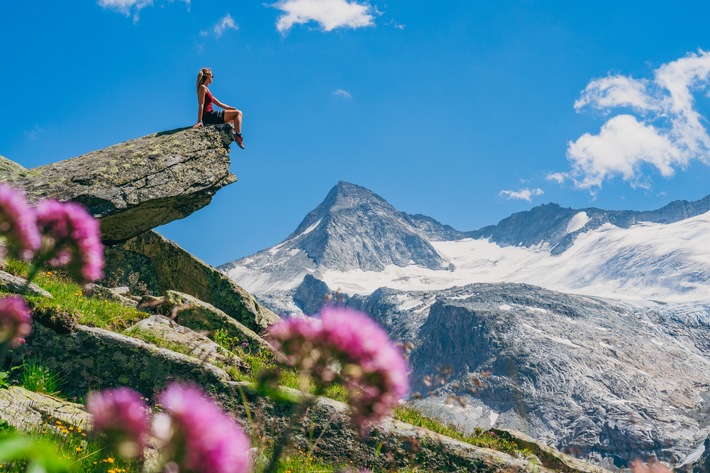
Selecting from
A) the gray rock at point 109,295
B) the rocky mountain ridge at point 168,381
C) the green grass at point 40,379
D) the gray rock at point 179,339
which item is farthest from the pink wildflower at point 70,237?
the gray rock at point 109,295

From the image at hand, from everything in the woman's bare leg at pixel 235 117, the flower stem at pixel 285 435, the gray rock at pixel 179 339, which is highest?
the woman's bare leg at pixel 235 117

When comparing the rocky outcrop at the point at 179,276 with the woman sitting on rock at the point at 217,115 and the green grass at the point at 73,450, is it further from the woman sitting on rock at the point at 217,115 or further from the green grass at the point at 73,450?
the green grass at the point at 73,450

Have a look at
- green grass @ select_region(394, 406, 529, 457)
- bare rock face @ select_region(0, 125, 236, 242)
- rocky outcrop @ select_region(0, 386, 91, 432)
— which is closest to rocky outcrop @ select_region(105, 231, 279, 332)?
bare rock face @ select_region(0, 125, 236, 242)

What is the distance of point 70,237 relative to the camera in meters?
3.10

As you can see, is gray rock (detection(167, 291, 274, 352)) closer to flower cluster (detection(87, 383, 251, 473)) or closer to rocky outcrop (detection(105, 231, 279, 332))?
rocky outcrop (detection(105, 231, 279, 332))

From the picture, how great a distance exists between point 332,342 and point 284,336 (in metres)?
0.25

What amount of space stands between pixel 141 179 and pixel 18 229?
15.0 meters

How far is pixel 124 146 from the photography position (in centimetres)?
1858

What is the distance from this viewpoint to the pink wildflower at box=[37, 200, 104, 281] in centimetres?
307

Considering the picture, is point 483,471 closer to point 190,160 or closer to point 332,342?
point 332,342

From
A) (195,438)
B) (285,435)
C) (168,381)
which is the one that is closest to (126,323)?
(168,381)

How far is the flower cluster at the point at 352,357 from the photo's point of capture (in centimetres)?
253

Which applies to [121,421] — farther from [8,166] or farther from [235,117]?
[8,166]

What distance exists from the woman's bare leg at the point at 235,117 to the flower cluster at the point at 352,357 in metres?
18.4
